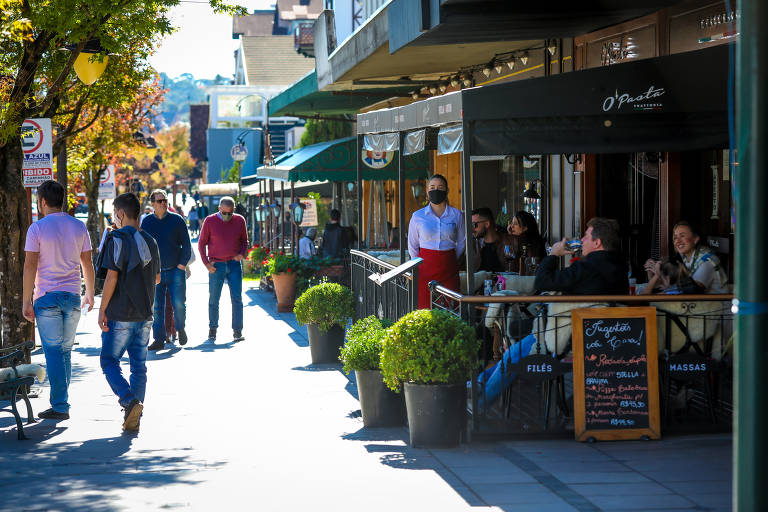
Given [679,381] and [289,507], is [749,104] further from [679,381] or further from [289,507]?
[679,381]

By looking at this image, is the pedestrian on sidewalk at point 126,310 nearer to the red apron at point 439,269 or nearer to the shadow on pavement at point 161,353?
the red apron at point 439,269

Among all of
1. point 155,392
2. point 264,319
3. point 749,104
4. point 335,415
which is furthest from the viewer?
point 264,319

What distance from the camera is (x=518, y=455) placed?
758 cm

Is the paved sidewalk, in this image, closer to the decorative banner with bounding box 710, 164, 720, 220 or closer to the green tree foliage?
the decorative banner with bounding box 710, 164, 720, 220

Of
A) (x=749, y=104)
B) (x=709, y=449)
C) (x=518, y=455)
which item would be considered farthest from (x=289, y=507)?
(x=749, y=104)

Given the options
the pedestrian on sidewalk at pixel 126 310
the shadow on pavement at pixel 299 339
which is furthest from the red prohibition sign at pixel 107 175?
the pedestrian on sidewalk at pixel 126 310

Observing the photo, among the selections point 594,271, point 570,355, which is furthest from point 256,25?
point 570,355

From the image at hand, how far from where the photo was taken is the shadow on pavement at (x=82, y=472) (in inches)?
255

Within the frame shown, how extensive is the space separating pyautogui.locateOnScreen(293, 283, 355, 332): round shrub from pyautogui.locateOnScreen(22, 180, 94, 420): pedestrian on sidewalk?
3290 mm

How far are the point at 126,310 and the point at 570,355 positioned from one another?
3.43m

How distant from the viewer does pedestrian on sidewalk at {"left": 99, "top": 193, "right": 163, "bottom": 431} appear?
28.8 ft

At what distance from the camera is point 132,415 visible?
28.1 feet

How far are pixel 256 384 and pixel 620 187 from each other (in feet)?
15.3

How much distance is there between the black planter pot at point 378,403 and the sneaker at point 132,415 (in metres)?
1.70
